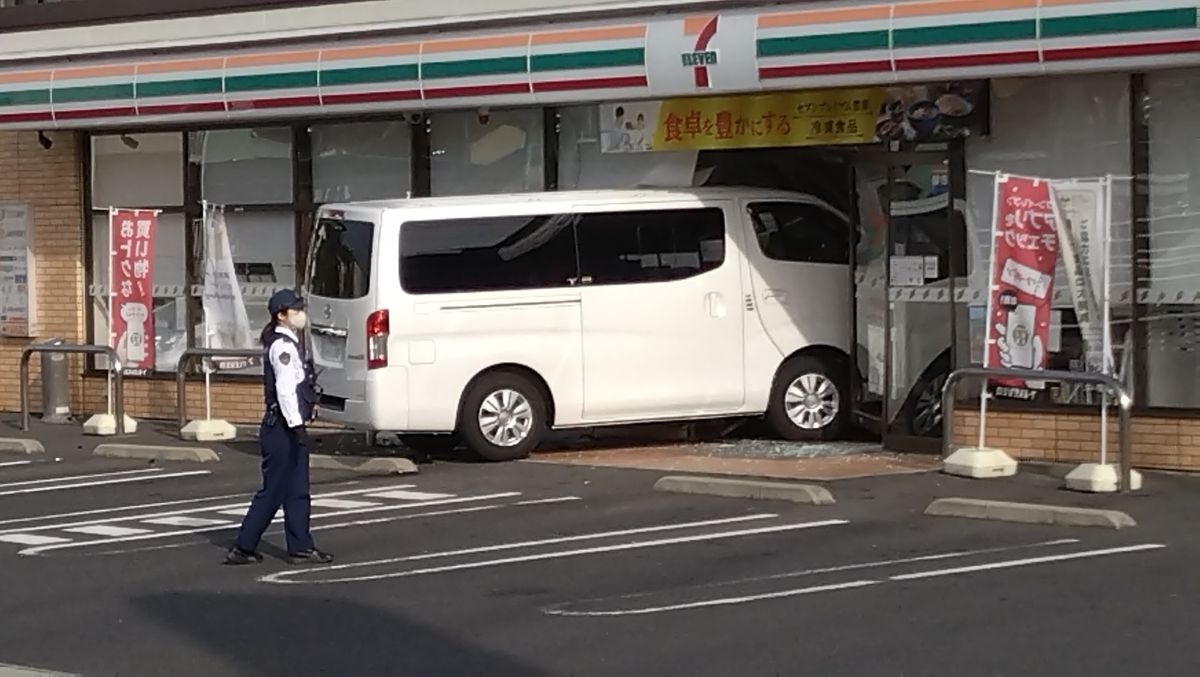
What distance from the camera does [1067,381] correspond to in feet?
43.4

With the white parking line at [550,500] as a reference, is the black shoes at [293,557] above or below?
below

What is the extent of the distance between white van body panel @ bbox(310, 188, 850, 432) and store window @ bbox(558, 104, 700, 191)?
598mm

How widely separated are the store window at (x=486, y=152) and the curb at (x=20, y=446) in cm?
435

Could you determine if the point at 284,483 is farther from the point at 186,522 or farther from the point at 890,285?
the point at 890,285

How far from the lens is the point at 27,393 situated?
20.2 meters

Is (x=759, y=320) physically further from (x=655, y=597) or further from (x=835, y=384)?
(x=655, y=597)

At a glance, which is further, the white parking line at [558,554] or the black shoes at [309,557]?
the black shoes at [309,557]

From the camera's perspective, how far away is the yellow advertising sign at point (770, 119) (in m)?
15.7

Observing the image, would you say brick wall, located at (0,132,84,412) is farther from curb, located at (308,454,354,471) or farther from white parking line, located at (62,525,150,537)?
white parking line, located at (62,525,150,537)

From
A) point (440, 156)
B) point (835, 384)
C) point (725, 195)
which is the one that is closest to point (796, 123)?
point (725, 195)

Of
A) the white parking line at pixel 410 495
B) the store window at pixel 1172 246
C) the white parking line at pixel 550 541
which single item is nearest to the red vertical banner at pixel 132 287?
the white parking line at pixel 410 495

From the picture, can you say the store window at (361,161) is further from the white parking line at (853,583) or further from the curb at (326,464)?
the white parking line at (853,583)

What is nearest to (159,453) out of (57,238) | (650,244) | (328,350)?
(328,350)

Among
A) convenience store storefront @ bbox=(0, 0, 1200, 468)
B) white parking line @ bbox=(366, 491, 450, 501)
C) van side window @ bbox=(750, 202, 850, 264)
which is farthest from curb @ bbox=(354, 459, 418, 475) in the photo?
van side window @ bbox=(750, 202, 850, 264)
